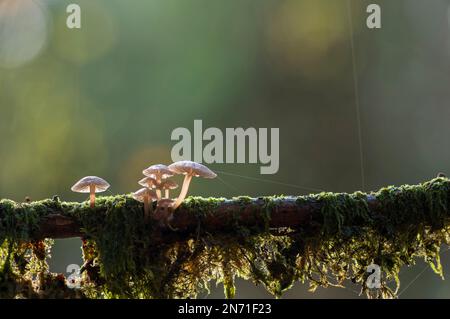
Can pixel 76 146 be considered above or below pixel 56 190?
above

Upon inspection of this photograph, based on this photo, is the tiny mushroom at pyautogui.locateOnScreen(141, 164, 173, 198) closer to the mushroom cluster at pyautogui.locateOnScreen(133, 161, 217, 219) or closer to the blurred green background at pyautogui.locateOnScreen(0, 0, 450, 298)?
the mushroom cluster at pyautogui.locateOnScreen(133, 161, 217, 219)

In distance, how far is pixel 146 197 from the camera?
2369 millimetres

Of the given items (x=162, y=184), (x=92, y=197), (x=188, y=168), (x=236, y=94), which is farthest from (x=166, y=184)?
(x=236, y=94)

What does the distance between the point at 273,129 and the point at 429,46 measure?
443cm

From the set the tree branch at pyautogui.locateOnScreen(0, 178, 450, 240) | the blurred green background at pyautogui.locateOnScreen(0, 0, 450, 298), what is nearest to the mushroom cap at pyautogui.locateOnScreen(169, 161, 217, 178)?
the tree branch at pyautogui.locateOnScreen(0, 178, 450, 240)

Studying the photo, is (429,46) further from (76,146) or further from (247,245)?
(247,245)

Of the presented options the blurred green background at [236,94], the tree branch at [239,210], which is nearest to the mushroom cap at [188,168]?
the tree branch at [239,210]

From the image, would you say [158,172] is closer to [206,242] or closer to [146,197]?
[146,197]

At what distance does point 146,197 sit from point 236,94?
1001 centimetres

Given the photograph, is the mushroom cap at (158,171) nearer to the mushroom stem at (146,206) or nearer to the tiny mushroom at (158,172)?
the tiny mushroom at (158,172)

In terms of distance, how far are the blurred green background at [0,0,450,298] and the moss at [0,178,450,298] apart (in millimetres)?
8301

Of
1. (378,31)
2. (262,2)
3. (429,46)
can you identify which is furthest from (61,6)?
(429,46)

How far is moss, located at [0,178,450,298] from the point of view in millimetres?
2316

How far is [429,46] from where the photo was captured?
12711 millimetres
